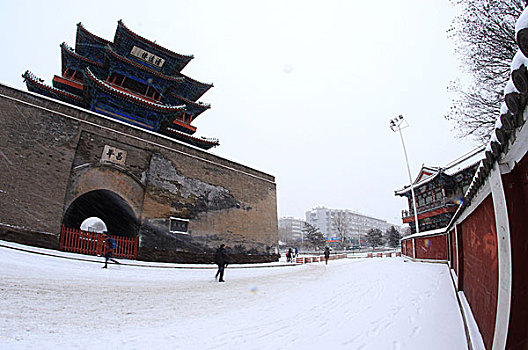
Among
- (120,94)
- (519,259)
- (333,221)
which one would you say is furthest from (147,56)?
(333,221)

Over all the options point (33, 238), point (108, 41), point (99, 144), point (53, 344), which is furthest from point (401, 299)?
point (108, 41)

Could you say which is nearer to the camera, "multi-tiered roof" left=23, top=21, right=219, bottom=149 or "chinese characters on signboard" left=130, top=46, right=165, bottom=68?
"multi-tiered roof" left=23, top=21, right=219, bottom=149

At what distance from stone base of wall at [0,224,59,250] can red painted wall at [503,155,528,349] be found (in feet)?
41.4

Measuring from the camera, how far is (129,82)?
62.8ft

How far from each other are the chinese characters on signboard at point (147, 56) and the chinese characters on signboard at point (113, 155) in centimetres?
990

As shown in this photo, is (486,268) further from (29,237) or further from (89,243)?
(89,243)

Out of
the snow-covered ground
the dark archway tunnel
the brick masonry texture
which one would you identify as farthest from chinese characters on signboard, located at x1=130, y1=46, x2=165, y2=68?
the snow-covered ground

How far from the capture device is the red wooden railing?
10.7 m

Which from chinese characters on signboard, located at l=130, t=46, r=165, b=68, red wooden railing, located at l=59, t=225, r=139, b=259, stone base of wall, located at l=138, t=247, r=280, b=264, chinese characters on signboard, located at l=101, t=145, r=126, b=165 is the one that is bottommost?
stone base of wall, located at l=138, t=247, r=280, b=264

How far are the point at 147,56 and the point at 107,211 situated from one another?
11267 mm

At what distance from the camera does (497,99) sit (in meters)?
8.80

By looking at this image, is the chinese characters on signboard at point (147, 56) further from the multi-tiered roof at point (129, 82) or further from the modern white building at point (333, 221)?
the modern white building at point (333, 221)

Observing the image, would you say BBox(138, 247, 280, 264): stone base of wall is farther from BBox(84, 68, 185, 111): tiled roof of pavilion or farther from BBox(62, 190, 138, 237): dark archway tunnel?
BBox(84, 68, 185, 111): tiled roof of pavilion

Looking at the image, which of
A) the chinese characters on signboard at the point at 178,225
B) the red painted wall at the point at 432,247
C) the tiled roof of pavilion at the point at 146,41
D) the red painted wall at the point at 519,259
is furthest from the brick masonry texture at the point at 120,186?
the red painted wall at the point at 519,259
